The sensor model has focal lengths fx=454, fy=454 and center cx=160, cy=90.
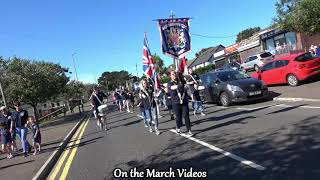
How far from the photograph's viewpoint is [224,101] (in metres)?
19.9

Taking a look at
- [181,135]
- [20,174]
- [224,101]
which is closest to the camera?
[20,174]

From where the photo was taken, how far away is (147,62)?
18812mm

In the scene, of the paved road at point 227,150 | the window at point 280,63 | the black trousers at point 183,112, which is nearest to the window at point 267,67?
the window at point 280,63

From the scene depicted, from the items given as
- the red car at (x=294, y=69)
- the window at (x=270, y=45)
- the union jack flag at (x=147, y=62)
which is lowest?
the red car at (x=294, y=69)

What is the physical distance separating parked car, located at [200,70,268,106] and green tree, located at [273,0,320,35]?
8.56m

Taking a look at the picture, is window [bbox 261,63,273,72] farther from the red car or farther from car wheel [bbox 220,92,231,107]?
car wheel [bbox 220,92,231,107]

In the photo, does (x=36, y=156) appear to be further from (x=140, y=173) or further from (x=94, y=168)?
(x=140, y=173)

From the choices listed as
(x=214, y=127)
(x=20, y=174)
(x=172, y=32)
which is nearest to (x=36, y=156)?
(x=20, y=174)

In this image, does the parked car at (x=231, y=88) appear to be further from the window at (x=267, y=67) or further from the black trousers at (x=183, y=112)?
the black trousers at (x=183, y=112)

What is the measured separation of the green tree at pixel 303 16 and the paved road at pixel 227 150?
1315cm

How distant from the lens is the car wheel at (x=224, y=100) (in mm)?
19609

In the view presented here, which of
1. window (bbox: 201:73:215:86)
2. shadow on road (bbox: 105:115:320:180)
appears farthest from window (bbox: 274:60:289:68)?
shadow on road (bbox: 105:115:320:180)

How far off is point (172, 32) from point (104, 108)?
5.78 metres

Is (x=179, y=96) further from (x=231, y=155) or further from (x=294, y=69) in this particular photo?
(x=294, y=69)
